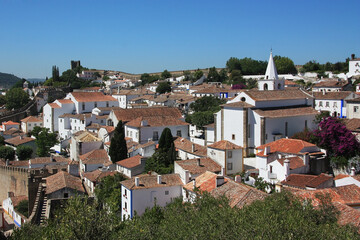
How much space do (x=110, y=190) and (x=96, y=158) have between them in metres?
8.43

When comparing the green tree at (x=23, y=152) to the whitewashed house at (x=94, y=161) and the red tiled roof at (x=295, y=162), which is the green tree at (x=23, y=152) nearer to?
the whitewashed house at (x=94, y=161)

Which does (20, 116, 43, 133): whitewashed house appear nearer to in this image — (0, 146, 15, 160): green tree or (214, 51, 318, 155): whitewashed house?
(0, 146, 15, 160): green tree

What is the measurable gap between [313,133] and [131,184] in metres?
12.8

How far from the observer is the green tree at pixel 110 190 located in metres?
24.8

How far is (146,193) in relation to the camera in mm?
22984

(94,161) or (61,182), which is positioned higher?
(94,161)

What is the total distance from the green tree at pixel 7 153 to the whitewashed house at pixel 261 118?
79.0ft

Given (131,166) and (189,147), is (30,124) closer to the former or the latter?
(131,166)

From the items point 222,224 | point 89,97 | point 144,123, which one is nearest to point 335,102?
point 144,123

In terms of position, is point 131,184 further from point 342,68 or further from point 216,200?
point 342,68

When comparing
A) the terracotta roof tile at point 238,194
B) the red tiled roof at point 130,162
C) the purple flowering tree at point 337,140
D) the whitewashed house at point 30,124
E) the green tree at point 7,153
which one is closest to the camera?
the terracotta roof tile at point 238,194

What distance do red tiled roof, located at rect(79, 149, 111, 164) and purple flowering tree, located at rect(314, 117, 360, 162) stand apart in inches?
682

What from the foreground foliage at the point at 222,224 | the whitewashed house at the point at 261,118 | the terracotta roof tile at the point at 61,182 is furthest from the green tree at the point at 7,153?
the foreground foliage at the point at 222,224

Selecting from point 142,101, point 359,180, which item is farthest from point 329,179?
point 142,101
